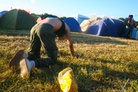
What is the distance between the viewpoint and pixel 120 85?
12.8 ft

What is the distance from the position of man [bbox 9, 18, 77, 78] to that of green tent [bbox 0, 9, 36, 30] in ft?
27.3

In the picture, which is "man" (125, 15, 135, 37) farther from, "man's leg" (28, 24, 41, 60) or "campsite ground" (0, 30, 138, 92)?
"man's leg" (28, 24, 41, 60)

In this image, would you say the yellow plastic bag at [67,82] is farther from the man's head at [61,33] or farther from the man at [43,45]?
the man's head at [61,33]

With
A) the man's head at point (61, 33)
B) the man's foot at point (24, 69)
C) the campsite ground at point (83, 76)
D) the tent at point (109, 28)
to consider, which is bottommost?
the tent at point (109, 28)

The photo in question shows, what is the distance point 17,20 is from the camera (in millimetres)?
12906

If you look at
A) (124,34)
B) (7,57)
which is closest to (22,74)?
(7,57)

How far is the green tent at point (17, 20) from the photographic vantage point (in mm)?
12844

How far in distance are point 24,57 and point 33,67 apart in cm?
32

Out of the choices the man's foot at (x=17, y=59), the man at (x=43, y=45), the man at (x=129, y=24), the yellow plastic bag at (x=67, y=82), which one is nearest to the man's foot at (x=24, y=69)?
the man at (x=43, y=45)

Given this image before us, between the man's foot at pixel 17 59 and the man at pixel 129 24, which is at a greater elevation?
the man's foot at pixel 17 59

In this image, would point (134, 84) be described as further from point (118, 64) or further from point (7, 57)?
point (7, 57)

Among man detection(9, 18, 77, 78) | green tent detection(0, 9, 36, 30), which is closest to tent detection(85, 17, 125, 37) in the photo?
green tent detection(0, 9, 36, 30)

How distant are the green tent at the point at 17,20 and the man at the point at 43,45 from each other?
27.3ft

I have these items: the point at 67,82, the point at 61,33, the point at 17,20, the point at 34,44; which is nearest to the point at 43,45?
the point at 34,44
